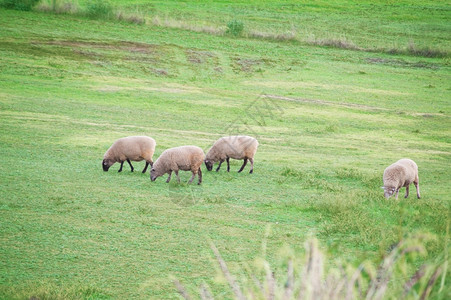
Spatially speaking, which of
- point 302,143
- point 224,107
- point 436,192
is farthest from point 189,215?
point 224,107

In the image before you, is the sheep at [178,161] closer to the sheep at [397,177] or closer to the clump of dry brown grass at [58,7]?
the sheep at [397,177]

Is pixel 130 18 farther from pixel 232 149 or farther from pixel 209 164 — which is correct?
pixel 232 149

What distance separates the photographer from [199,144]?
62.7 feet

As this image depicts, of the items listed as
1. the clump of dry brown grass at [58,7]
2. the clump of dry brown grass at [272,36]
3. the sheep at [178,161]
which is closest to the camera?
the sheep at [178,161]

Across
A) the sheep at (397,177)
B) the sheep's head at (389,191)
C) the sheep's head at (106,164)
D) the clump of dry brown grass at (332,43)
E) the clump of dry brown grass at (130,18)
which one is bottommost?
the sheep's head at (106,164)

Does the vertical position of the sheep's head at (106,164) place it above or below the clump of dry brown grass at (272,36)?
below

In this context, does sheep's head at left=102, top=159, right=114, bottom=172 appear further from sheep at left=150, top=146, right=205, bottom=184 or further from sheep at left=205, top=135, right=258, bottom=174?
sheep at left=205, top=135, right=258, bottom=174

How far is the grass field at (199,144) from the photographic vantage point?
888 cm

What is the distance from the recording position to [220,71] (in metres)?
36.7

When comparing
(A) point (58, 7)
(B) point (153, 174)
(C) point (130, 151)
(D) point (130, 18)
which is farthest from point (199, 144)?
(A) point (58, 7)

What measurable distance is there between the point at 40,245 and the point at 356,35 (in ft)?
164

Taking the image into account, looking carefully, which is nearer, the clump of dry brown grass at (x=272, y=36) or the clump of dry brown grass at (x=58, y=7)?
the clump of dry brown grass at (x=58, y=7)

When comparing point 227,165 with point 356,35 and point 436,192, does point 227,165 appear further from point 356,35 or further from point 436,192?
point 356,35

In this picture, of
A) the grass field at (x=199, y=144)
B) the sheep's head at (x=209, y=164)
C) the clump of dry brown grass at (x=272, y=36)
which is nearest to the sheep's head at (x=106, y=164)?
the grass field at (x=199, y=144)
